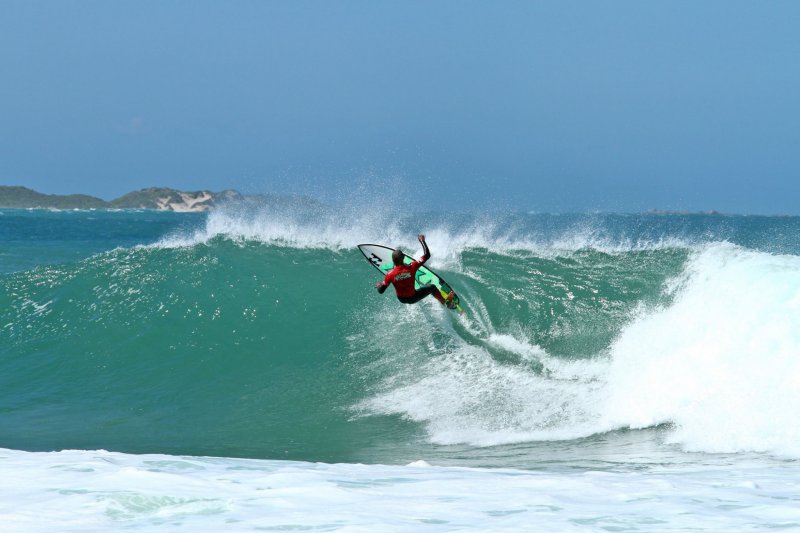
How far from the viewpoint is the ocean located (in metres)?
4.75

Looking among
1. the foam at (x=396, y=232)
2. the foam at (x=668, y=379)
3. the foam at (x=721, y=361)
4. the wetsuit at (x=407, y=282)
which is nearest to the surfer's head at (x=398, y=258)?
the wetsuit at (x=407, y=282)

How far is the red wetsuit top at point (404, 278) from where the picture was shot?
945 centimetres

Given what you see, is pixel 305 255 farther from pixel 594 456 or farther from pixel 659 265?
pixel 594 456

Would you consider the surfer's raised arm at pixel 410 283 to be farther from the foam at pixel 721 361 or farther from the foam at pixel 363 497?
the foam at pixel 363 497

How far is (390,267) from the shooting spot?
12.5 m

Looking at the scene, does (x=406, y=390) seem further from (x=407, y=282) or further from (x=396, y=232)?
(x=396, y=232)

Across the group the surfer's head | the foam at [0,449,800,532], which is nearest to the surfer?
the surfer's head

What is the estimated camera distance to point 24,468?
5.49 meters

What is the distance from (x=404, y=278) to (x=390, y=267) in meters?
2.96

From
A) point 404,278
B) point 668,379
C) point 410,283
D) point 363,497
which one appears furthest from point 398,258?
point 363,497

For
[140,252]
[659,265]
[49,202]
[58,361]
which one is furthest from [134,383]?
[49,202]

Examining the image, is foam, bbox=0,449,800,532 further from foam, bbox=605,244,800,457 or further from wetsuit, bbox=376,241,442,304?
wetsuit, bbox=376,241,442,304

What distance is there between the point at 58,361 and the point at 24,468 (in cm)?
595

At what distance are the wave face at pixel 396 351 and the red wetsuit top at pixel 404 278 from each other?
1.14 metres
